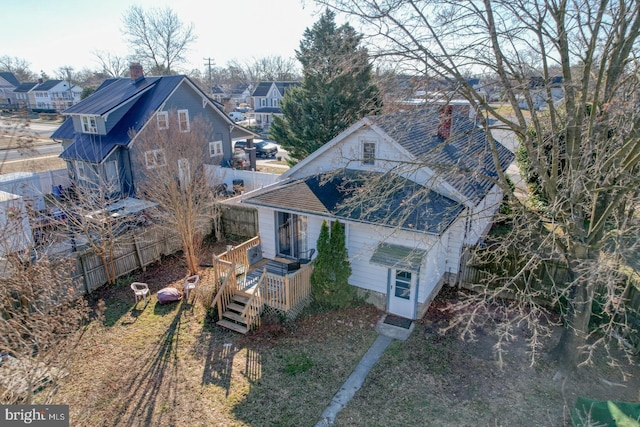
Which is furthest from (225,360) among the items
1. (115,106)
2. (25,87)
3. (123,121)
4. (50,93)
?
(25,87)

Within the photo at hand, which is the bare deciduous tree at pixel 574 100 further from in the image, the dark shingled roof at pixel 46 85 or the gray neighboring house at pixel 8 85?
the gray neighboring house at pixel 8 85

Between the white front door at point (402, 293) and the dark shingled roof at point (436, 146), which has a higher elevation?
the dark shingled roof at point (436, 146)

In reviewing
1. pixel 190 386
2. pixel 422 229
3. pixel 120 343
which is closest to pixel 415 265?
pixel 422 229

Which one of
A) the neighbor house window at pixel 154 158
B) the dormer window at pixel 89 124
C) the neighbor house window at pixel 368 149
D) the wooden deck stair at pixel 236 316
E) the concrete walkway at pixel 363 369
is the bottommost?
the concrete walkway at pixel 363 369

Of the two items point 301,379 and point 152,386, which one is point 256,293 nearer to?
point 301,379

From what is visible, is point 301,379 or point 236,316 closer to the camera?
point 301,379

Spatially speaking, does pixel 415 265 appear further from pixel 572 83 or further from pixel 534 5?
pixel 534 5

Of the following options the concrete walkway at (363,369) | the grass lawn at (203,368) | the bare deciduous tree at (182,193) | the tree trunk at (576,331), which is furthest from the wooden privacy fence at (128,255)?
the tree trunk at (576,331)
